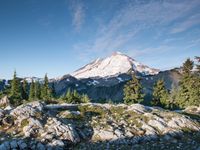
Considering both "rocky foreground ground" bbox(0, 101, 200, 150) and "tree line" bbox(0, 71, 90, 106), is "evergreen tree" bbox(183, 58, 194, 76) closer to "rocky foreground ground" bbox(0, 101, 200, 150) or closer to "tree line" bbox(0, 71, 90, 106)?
"tree line" bbox(0, 71, 90, 106)

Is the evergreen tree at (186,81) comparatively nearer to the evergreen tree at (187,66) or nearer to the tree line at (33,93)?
the evergreen tree at (187,66)

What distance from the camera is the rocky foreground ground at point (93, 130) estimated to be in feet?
85.7

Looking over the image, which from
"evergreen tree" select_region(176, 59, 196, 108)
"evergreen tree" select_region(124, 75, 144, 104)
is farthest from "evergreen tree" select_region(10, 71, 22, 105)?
"evergreen tree" select_region(176, 59, 196, 108)

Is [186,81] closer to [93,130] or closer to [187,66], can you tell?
[187,66]

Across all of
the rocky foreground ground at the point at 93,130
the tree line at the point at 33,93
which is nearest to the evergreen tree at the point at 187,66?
the tree line at the point at 33,93

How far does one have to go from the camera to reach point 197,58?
214 ft

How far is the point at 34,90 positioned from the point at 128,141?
265 ft

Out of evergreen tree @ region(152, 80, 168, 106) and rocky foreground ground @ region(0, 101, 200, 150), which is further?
evergreen tree @ region(152, 80, 168, 106)

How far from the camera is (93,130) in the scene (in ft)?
98.8

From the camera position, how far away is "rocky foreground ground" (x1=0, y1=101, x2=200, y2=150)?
85.7 feet

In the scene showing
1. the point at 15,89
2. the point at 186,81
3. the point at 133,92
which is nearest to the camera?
the point at 186,81

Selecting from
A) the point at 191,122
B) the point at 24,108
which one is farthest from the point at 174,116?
the point at 24,108

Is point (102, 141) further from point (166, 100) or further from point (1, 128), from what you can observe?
point (166, 100)

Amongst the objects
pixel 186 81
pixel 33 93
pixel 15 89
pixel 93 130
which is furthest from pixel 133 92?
pixel 93 130
